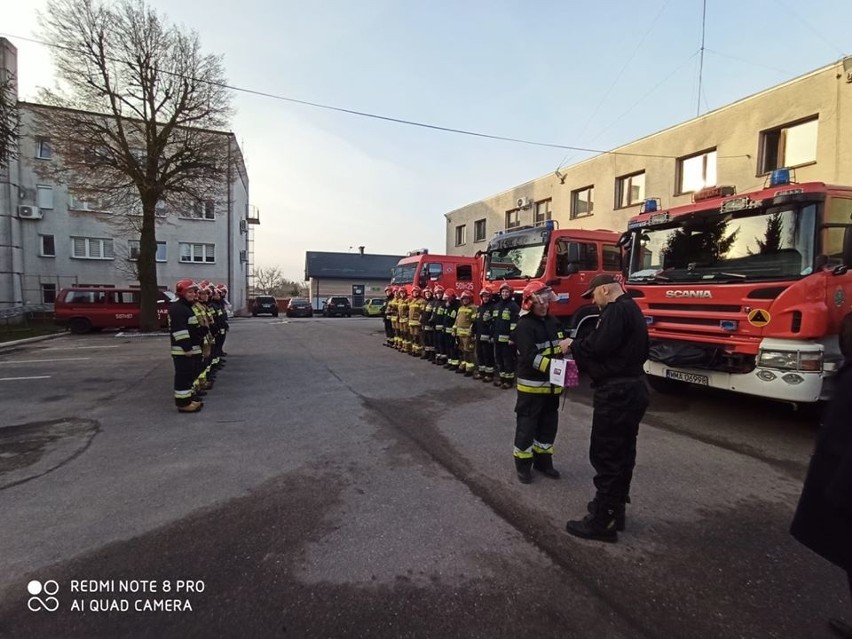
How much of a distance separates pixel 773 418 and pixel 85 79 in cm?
2261

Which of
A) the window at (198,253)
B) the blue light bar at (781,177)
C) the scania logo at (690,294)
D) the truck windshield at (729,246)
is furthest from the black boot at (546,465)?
the window at (198,253)

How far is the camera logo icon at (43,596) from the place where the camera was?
8.12 feet

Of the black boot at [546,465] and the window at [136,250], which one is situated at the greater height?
the window at [136,250]

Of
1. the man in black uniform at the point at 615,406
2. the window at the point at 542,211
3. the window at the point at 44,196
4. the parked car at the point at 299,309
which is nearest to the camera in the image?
the man in black uniform at the point at 615,406

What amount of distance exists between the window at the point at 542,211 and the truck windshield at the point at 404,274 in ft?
28.1

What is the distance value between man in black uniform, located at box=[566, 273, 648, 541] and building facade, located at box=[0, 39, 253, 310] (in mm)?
23441

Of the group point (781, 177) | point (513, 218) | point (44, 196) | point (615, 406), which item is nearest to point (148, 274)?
point (44, 196)

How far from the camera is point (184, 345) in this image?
21.1ft

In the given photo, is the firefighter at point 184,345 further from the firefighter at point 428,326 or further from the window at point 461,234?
the window at point 461,234

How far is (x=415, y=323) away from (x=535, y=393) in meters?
8.49

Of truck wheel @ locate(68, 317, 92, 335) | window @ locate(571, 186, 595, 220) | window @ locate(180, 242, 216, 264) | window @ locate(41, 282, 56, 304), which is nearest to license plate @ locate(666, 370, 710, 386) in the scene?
window @ locate(571, 186, 595, 220)

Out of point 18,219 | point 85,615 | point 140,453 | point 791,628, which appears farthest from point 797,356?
point 18,219

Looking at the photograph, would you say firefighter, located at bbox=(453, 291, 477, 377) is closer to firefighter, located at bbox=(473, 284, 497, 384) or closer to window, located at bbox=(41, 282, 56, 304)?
firefighter, located at bbox=(473, 284, 497, 384)

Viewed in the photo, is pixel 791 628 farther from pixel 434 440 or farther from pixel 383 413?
pixel 383 413
